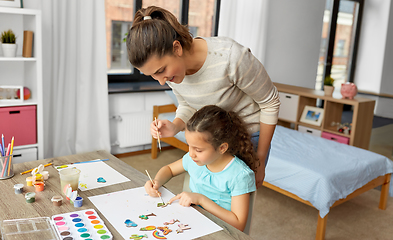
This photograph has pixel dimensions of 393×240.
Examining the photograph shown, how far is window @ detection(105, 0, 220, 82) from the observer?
12.3ft

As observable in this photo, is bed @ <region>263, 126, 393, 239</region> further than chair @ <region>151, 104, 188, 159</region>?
No

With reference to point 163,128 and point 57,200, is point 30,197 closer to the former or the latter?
point 57,200

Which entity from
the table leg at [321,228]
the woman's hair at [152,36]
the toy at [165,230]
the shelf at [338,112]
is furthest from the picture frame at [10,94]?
the shelf at [338,112]

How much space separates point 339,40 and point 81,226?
18.9 ft

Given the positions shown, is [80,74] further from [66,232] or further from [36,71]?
[66,232]

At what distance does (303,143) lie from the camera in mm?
2973

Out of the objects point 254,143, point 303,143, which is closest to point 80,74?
point 303,143

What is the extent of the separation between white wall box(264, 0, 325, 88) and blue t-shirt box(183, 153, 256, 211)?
3.42 metres

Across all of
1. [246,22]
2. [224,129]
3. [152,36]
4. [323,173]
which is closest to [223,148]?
[224,129]

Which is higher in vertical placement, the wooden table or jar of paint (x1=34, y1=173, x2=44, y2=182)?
jar of paint (x1=34, y1=173, x2=44, y2=182)

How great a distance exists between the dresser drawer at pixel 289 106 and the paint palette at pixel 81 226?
3.10 meters

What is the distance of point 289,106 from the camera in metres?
3.92

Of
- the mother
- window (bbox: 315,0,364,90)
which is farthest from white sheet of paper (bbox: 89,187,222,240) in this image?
window (bbox: 315,0,364,90)

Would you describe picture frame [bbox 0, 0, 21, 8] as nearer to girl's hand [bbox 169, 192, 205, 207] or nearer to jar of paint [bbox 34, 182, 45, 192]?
jar of paint [bbox 34, 182, 45, 192]
